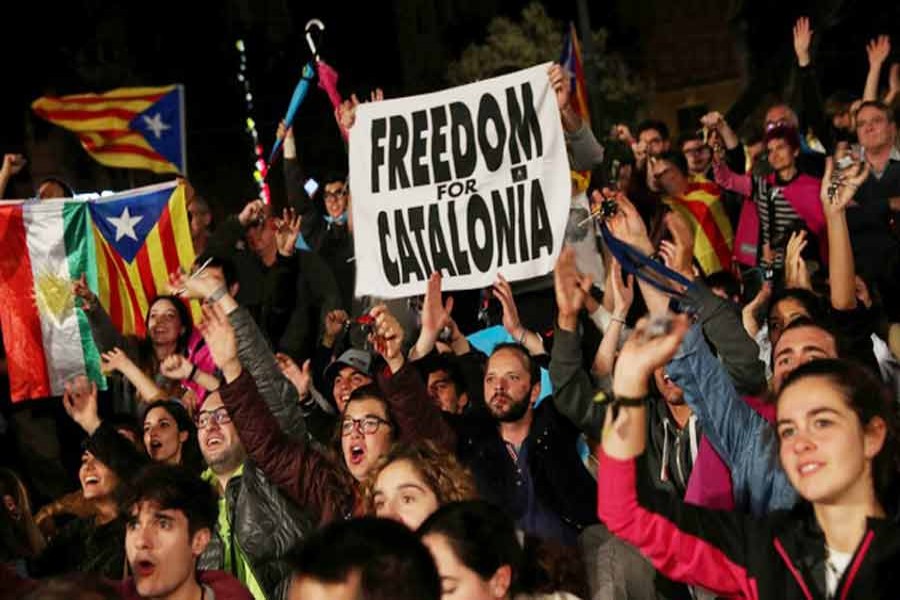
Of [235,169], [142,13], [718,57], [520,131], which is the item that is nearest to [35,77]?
[142,13]

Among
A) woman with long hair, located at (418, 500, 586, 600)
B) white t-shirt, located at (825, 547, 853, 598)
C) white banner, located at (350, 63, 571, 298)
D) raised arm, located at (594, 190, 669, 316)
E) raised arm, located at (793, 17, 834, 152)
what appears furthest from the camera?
raised arm, located at (793, 17, 834, 152)

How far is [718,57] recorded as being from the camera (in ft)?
132

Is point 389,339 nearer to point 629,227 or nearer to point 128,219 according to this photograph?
point 629,227

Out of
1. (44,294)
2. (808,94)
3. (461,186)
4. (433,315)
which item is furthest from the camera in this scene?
(808,94)

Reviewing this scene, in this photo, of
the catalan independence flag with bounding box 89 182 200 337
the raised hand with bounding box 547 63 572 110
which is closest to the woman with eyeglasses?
the raised hand with bounding box 547 63 572 110

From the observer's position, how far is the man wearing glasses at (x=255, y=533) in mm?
6504

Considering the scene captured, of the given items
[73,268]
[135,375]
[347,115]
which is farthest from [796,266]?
[73,268]

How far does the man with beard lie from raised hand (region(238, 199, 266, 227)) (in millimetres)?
3669

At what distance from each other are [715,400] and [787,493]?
41 cm

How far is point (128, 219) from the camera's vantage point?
10.1 meters

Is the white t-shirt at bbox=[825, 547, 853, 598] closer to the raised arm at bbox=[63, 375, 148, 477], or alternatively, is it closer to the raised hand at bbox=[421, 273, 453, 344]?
the raised hand at bbox=[421, 273, 453, 344]

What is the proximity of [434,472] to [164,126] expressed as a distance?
24.2 ft

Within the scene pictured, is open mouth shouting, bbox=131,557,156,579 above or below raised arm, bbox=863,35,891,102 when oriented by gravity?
below

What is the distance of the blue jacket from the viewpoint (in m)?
5.23
